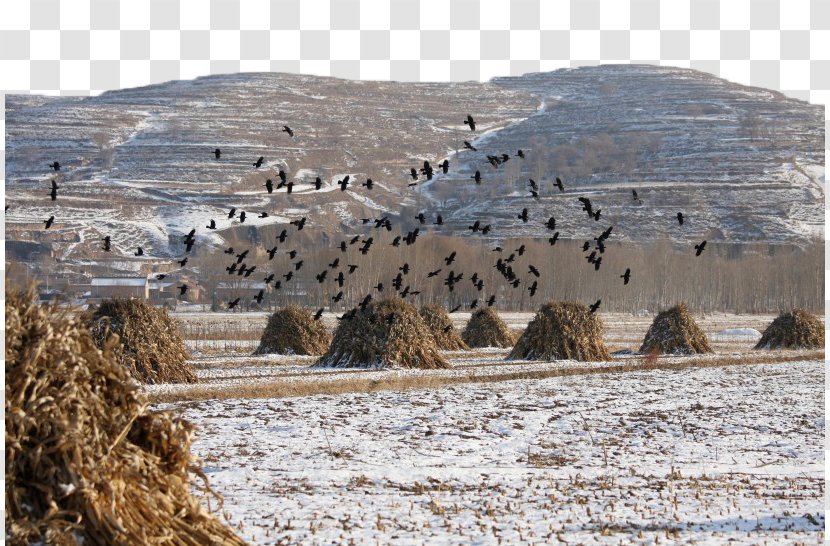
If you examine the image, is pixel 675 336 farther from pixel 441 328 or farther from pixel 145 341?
pixel 145 341

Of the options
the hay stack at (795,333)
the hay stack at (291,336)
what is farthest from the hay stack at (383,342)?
the hay stack at (795,333)

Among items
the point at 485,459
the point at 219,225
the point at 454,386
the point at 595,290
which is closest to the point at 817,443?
the point at 485,459

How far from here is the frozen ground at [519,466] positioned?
11.9 meters

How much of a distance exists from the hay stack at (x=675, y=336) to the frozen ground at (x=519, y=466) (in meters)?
16.9

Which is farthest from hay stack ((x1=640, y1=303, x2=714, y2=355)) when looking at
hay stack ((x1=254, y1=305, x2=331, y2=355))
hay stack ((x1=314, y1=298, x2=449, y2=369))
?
hay stack ((x1=254, y1=305, x2=331, y2=355))

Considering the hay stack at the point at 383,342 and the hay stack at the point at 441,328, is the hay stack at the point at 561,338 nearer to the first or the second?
the hay stack at the point at 383,342

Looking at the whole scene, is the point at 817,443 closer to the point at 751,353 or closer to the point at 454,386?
the point at 454,386

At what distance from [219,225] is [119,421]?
186m

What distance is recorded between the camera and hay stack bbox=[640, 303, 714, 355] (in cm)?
4366

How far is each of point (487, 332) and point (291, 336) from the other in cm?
958

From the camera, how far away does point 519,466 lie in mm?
16203

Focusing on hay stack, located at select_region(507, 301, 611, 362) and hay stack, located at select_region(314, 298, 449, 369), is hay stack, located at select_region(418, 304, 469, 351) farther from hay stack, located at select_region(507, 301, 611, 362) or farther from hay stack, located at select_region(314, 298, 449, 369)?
hay stack, located at select_region(314, 298, 449, 369)

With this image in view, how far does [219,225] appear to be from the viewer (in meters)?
193

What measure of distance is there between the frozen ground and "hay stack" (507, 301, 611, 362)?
1239cm
